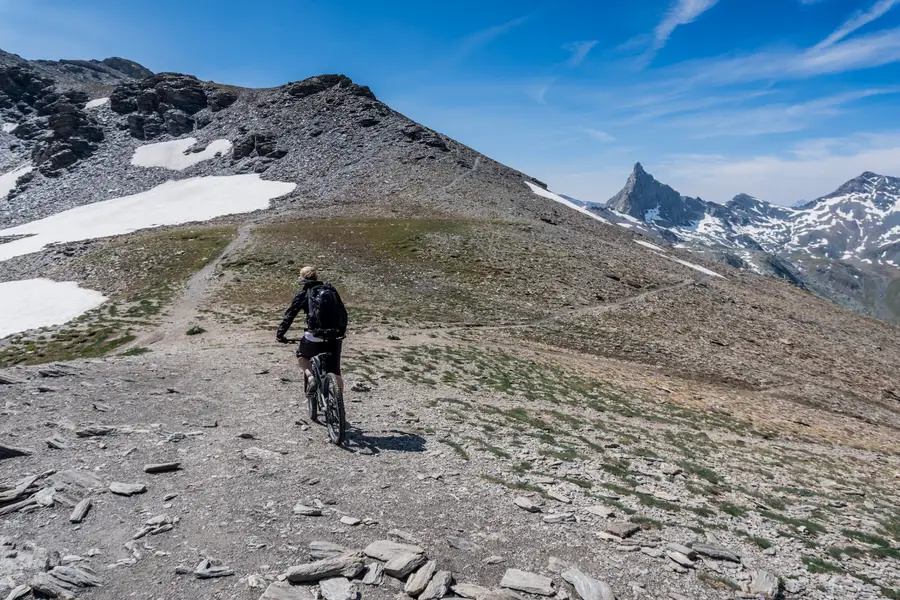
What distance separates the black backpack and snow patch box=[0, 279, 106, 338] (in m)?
29.0

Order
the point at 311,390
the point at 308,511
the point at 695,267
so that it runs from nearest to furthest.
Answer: the point at 308,511
the point at 311,390
the point at 695,267

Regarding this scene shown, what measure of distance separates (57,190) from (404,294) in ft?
281

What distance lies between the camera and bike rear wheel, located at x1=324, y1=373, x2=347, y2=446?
Answer: 12422mm

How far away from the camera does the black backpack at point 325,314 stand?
12859 millimetres

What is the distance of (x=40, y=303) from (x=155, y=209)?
4220cm

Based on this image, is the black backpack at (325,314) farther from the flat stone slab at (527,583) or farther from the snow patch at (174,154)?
the snow patch at (174,154)

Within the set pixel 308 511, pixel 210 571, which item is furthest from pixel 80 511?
pixel 308 511

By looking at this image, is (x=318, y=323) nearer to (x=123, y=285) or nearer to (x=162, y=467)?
(x=162, y=467)

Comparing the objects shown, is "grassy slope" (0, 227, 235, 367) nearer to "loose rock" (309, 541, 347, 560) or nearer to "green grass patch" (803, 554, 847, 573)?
"loose rock" (309, 541, 347, 560)

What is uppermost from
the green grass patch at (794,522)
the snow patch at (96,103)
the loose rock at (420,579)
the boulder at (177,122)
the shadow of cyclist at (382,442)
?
the snow patch at (96,103)

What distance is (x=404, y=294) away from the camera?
39.5 meters

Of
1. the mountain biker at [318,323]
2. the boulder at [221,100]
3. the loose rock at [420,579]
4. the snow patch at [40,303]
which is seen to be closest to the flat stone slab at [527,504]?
the loose rock at [420,579]

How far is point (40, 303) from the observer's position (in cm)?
3631

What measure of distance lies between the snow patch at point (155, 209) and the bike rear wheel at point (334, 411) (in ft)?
199
